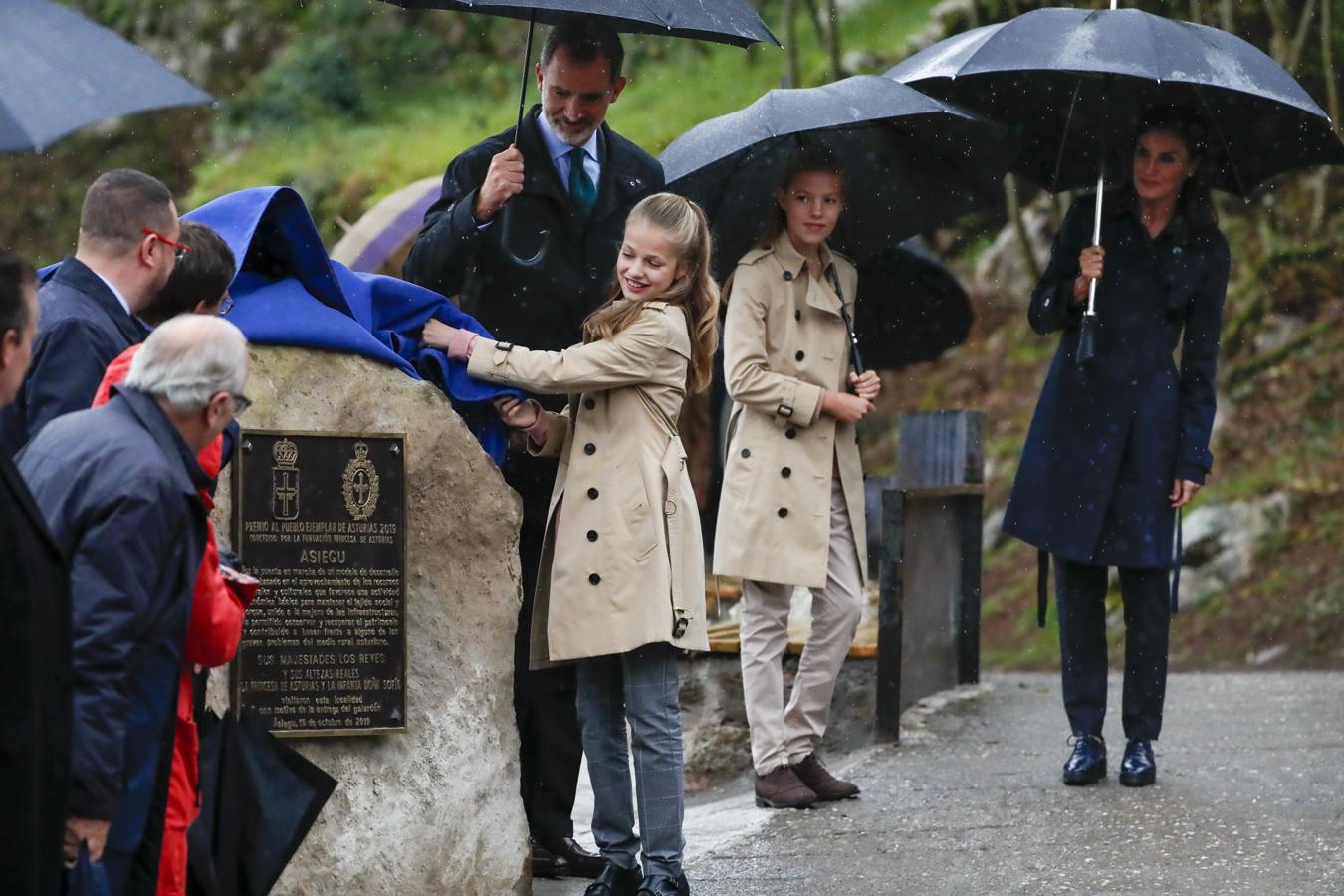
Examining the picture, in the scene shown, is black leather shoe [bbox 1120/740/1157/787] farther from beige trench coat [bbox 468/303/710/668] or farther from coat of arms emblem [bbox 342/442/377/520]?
coat of arms emblem [bbox 342/442/377/520]

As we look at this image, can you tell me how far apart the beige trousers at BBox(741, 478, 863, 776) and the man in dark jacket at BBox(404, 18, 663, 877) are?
0.92m

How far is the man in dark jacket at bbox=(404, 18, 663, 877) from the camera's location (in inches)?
217

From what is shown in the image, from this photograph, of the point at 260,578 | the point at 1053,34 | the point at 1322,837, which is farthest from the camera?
the point at 1053,34

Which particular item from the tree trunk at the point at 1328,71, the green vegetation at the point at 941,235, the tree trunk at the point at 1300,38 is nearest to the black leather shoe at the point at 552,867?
the green vegetation at the point at 941,235

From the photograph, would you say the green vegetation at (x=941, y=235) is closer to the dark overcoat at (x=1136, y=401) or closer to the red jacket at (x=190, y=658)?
the dark overcoat at (x=1136, y=401)

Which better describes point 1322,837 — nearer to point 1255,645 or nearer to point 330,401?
point 330,401

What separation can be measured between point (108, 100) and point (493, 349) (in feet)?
3.99

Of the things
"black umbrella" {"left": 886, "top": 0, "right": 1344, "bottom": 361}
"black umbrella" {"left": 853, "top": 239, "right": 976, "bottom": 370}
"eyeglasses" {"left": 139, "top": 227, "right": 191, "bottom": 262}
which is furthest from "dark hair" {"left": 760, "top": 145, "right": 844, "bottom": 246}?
"eyeglasses" {"left": 139, "top": 227, "right": 191, "bottom": 262}

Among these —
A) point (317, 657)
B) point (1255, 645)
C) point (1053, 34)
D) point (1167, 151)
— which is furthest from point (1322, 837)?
point (1255, 645)

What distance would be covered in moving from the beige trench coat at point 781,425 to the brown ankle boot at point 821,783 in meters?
0.68

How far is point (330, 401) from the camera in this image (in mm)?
4828

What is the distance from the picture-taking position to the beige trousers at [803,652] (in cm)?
642

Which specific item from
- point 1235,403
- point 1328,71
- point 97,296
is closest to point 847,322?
point 97,296

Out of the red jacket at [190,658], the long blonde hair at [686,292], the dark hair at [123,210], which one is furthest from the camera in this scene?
the long blonde hair at [686,292]
